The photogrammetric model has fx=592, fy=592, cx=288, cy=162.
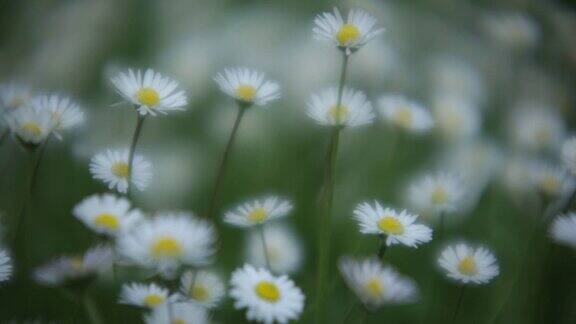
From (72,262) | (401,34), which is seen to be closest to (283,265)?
(72,262)

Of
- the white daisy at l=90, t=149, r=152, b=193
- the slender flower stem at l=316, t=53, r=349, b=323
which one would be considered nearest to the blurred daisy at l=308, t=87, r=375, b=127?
the slender flower stem at l=316, t=53, r=349, b=323

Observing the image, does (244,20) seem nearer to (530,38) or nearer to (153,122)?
(153,122)

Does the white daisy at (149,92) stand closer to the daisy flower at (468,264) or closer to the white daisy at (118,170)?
the white daisy at (118,170)

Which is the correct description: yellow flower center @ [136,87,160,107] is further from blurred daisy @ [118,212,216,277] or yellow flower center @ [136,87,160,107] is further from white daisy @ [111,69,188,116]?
blurred daisy @ [118,212,216,277]

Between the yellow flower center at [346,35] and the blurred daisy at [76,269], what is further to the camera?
the yellow flower center at [346,35]

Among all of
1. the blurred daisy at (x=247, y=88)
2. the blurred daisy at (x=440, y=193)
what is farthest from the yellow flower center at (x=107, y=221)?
the blurred daisy at (x=440, y=193)

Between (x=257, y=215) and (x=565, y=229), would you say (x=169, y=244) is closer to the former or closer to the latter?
(x=257, y=215)

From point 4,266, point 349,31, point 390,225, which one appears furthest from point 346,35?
point 4,266

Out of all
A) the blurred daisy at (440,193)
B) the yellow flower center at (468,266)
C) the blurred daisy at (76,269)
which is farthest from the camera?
the blurred daisy at (440,193)
